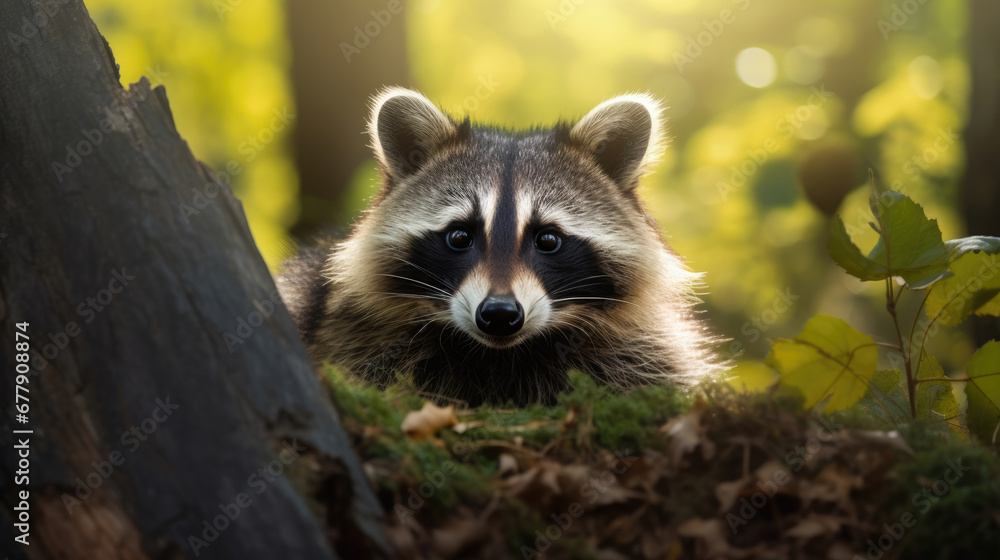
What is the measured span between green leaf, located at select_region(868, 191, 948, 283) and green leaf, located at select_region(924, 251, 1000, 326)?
0.37 m

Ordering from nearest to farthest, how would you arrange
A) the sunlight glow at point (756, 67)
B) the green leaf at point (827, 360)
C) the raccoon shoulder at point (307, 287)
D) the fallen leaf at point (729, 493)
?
the fallen leaf at point (729, 493) → the green leaf at point (827, 360) → the raccoon shoulder at point (307, 287) → the sunlight glow at point (756, 67)

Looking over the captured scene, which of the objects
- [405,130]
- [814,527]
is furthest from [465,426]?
[405,130]

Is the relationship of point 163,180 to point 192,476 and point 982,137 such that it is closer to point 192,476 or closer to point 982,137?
point 192,476

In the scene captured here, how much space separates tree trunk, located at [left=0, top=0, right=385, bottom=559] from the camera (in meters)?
2.22

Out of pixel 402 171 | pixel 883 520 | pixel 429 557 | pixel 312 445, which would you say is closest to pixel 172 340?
pixel 312 445

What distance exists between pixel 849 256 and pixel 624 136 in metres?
2.35

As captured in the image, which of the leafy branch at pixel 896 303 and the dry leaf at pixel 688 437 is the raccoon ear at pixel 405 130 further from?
the dry leaf at pixel 688 437

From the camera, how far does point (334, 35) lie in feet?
30.3

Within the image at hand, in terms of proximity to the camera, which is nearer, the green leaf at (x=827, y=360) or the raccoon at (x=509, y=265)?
the green leaf at (x=827, y=360)

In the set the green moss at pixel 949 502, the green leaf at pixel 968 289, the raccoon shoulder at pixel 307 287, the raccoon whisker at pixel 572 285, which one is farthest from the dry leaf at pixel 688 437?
the raccoon shoulder at pixel 307 287

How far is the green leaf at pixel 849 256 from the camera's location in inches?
128

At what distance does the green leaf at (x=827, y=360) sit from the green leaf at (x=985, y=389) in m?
A: 0.69

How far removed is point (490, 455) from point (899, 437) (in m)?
1.46

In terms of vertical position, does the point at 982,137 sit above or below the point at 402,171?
below
